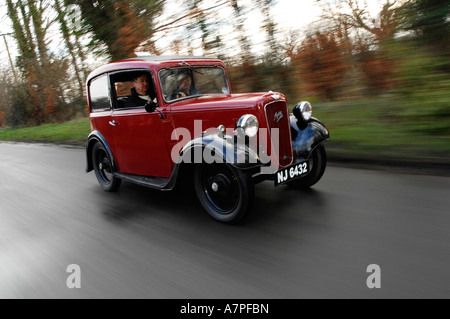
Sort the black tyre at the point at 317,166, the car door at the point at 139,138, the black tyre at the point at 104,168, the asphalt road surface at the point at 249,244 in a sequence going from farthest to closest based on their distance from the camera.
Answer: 1. the black tyre at the point at 104,168
2. the black tyre at the point at 317,166
3. the car door at the point at 139,138
4. the asphalt road surface at the point at 249,244

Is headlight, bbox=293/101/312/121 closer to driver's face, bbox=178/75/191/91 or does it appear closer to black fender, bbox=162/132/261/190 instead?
black fender, bbox=162/132/261/190

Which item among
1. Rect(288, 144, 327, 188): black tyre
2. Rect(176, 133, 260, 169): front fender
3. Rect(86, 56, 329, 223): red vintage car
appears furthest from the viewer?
Rect(288, 144, 327, 188): black tyre

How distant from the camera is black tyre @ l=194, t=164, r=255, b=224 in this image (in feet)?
10.1

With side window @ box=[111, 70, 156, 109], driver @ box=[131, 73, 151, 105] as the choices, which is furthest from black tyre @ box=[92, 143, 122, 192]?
driver @ box=[131, 73, 151, 105]

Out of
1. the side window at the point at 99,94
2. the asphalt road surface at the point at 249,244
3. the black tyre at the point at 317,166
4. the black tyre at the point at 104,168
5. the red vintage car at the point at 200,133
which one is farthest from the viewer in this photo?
the black tyre at the point at 104,168

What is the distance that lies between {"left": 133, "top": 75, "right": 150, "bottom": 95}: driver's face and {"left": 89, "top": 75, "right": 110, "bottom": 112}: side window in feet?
2.00

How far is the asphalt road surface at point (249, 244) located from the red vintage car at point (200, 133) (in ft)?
1.15

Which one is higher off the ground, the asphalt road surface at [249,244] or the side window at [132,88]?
the side window at [132,88]

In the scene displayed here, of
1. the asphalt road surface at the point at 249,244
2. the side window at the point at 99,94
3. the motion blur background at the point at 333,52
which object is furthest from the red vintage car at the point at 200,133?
the motion blur background at the point at 333,52

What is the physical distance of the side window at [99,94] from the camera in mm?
4559

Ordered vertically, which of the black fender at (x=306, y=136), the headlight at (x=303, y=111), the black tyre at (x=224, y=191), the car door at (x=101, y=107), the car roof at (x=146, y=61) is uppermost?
the car roof at (x=146, y=61)

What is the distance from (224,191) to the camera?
340 cm

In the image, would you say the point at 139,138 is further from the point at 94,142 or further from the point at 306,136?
the point at 306,136

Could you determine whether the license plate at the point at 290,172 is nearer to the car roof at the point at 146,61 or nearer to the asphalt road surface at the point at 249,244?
the asphalt road surface at the point at 249,244
